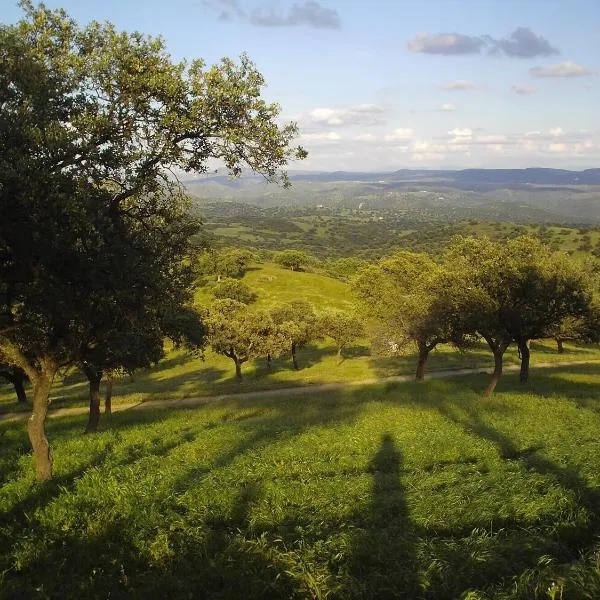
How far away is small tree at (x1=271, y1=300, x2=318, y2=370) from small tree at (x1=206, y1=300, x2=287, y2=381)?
2.88 m

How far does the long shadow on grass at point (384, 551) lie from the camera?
7746 millimetres

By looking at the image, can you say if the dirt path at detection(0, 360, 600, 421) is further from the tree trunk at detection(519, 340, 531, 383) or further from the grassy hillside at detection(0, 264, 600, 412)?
the tree trunk at detection(519, 340, 531, 383)

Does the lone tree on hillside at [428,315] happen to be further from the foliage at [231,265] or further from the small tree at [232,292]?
the foliage at [231,265]

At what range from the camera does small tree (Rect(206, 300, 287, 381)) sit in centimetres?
5459

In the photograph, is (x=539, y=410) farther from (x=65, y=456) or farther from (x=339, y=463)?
(x=65, y=456)

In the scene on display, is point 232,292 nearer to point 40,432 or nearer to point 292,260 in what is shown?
point 292,260

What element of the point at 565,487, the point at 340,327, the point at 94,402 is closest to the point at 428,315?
the point at 94,402

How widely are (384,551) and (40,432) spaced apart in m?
10.6

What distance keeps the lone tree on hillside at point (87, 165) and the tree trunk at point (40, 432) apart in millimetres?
29

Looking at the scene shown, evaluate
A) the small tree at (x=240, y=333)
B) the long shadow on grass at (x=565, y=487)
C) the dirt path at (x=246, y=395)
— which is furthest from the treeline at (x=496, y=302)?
the small tree at (x=240, y=333)

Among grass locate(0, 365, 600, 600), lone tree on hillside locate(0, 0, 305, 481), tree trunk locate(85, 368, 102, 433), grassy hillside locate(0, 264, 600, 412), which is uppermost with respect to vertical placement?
lone tree on hillside locate(0, 0, 305, 481)

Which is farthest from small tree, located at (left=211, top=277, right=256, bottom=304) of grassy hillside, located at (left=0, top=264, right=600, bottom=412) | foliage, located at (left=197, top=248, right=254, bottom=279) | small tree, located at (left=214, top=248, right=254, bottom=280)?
grassy hillside, located at (left=0, top=264, right=600, bottom=412)

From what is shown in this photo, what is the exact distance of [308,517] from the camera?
10.5m

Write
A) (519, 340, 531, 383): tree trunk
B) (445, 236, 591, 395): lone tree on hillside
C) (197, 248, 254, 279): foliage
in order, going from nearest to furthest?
(445, 236, 591, 395): lone tree on hillside
(519, 340, 531, 383): tree trunk
(197, 248, 254, 279): foliage
